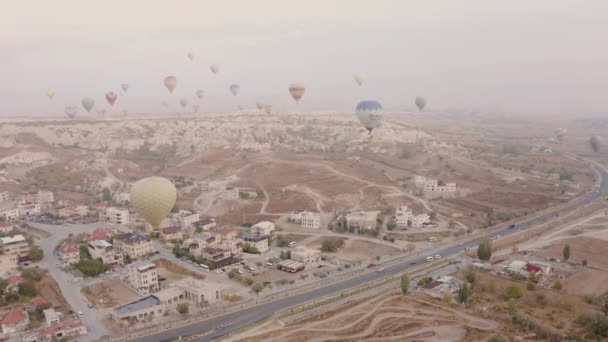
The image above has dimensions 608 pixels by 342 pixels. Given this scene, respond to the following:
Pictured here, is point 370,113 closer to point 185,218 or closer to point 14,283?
point 185,218

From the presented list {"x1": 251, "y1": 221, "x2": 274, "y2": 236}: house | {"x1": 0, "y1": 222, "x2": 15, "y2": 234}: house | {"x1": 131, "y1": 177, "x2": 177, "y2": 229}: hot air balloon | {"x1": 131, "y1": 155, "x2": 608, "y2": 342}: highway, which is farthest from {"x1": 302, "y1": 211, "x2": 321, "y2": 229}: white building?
{"x1": 0, "y1": 222, "x2": 15, "y2": 234}: house

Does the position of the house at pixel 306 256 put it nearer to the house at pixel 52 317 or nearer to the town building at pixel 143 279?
the town building at pixel 143 279

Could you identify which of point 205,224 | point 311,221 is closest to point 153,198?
point 205,224

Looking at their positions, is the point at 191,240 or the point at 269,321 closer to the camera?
the point at 269,321

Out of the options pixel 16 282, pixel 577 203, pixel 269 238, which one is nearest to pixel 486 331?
pixel 269 238

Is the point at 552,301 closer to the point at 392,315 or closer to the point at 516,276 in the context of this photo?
the point at 516,276

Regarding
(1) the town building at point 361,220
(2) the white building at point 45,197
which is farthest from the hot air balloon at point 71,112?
(1) the town building at point 361,220
